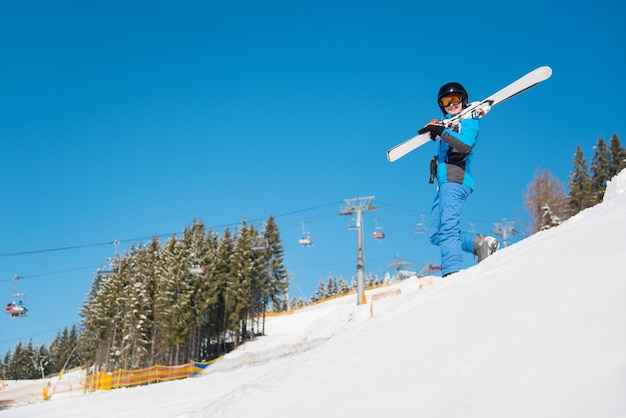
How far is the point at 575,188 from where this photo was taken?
40750mm

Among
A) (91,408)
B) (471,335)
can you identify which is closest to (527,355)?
(471,335)

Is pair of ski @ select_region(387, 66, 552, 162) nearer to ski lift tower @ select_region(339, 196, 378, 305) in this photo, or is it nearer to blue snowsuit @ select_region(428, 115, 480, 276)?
blue snowsuit @ select_region(428, 115, 480, 276)

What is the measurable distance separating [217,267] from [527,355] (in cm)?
4855

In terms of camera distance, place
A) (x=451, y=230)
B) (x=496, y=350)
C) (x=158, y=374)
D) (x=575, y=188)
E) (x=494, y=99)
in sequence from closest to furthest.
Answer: (x=496, y=350), (x=451, y=230), (x=494, y=99), (x=158, y=374), (x=575, y=188)

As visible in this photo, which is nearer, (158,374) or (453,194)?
(453,194)

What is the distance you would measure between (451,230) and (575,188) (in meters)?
39.5

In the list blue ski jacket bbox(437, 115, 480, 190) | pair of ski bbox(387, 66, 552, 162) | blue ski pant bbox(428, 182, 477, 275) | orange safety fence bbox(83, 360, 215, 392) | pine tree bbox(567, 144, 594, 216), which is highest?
pine tree bbox(567, 144, 594, 216)

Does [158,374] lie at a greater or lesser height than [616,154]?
lesser

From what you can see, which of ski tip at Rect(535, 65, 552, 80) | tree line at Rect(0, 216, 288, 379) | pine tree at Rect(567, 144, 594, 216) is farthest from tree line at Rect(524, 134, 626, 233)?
ski tip at Rect(535, 65, 552, 80)

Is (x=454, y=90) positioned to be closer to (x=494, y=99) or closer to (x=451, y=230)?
(x=494, y=99)

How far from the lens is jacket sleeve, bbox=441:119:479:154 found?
6.32 meters

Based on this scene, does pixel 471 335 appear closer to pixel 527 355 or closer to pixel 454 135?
pixel 527 355

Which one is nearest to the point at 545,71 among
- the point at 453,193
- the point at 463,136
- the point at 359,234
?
the point at 463,136

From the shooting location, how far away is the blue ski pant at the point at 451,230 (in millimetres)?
6262
